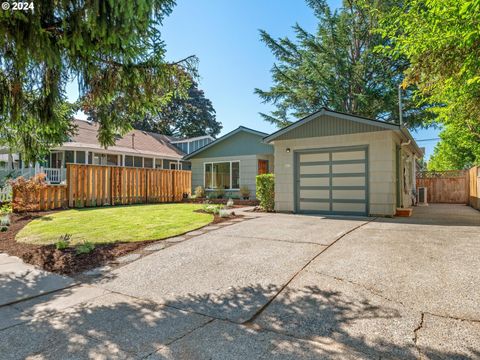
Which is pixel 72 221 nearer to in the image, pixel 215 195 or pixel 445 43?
pixel 215 195

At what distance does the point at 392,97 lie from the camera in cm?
1803

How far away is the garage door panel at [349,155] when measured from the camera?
962 cm

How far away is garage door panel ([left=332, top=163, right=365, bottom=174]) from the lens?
31.6ft

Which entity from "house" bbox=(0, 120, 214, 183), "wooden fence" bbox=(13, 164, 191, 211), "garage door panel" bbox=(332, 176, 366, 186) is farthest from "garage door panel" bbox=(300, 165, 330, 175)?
"house" bbox=(0, 120, 214, 183)

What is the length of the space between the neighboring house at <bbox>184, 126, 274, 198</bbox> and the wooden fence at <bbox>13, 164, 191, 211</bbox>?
1.23 metres

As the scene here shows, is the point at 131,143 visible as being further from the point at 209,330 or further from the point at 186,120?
the point at 209,330

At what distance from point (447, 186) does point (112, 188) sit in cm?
1818

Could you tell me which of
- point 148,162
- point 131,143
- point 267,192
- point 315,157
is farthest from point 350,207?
point 131,143

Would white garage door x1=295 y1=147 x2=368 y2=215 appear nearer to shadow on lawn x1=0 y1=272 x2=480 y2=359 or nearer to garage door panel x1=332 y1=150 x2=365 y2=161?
garage door panel x1=332 y1=150 x2=365 y2=161

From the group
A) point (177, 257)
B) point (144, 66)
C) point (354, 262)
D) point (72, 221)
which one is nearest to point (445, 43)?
A: point (354, 262)

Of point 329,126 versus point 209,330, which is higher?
point 329,126

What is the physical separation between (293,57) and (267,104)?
146 inches

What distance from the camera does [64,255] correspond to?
5461mm

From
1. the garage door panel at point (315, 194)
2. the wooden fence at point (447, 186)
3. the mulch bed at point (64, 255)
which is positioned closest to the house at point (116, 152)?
the mulch bed at point (64, 255)
